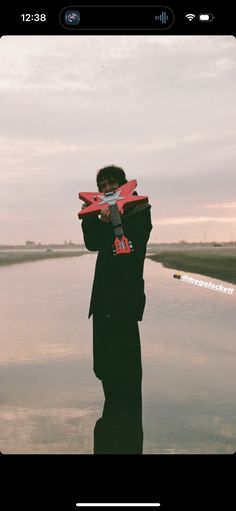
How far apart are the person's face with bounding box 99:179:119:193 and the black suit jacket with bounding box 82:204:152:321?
0.30 meters

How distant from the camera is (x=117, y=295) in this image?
4.61 metres

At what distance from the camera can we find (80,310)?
18.5m

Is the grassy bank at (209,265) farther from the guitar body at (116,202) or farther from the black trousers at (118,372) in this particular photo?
the guitar body at (116,202)

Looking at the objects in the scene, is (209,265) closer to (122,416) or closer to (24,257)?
(122,416)

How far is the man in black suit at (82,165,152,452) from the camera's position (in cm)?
433

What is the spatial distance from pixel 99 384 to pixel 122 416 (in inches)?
192
